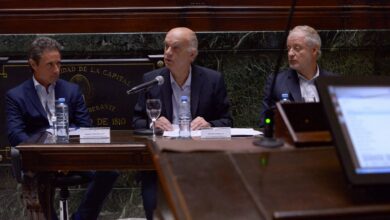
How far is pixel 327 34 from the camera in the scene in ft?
17.7

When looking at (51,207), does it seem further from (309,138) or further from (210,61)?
(309,138)

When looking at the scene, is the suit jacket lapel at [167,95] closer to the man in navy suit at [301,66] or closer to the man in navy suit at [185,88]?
the man in navy suit at [185,88]

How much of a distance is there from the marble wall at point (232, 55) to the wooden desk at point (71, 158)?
1.71m

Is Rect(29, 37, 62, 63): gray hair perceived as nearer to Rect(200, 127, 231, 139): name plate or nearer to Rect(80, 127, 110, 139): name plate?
Rect(80, 127, 110, 139): name plate

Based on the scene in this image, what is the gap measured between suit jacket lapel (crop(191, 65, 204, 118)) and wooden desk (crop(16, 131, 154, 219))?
2.74ft

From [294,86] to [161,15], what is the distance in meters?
1.49

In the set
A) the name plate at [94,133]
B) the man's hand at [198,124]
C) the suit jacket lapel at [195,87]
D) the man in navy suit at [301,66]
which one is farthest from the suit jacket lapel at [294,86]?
the name plate at [94,133]

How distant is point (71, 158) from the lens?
11.3 ft

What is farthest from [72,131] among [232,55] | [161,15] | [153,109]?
[232,55]

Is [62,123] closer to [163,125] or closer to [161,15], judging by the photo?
[163,125]

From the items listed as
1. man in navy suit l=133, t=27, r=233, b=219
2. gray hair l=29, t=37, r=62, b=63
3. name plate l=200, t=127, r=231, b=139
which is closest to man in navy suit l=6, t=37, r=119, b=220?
gray hair l=29, t=37, r=62, b=63

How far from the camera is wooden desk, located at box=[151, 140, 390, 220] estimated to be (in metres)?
1.20

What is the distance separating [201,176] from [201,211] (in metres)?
0.13

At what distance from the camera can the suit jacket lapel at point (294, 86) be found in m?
4.34
